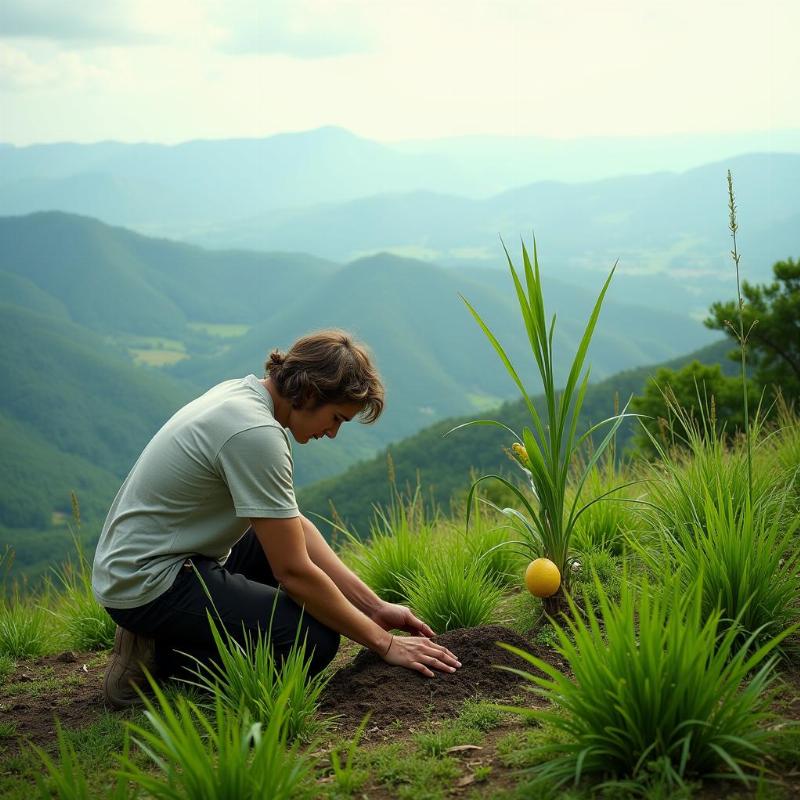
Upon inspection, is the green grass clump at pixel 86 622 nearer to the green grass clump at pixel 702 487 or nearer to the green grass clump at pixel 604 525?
the green grass clump at pixel 604 525

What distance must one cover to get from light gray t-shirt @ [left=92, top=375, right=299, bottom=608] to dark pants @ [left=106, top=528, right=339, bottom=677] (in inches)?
2.0

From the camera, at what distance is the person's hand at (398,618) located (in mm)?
2930

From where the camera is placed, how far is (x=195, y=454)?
254 cm

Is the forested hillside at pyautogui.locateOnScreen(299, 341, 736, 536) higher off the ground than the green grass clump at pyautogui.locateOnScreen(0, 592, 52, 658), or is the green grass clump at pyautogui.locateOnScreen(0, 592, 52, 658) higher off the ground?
the green grass clump at pyautogui.locateOnScreen(0, 592, 52, 658)

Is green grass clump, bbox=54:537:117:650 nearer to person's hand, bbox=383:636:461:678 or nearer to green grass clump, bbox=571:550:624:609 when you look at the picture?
person's hand, bbox=383:636:461:678

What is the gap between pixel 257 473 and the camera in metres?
2.43

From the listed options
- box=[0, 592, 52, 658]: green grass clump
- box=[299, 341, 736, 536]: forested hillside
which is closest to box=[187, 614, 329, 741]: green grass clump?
box=[0, 592, 52, 658]: green grass clump

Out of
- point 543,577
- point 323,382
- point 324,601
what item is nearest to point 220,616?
point 324,601

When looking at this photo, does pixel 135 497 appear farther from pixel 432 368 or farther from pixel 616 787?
pixel 432 368

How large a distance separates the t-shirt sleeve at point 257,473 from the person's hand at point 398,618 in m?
0.69

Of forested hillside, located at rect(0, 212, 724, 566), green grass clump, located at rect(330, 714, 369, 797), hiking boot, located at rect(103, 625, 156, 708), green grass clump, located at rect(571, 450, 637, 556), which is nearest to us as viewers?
green grass clump, located at rect(330, 714, 369, 797)

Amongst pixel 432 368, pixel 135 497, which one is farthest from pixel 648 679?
pixel 432 368

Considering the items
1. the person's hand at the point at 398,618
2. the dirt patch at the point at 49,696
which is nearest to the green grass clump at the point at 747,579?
the person's hand at the point at 398,618

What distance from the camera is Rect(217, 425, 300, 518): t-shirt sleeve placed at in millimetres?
2424
